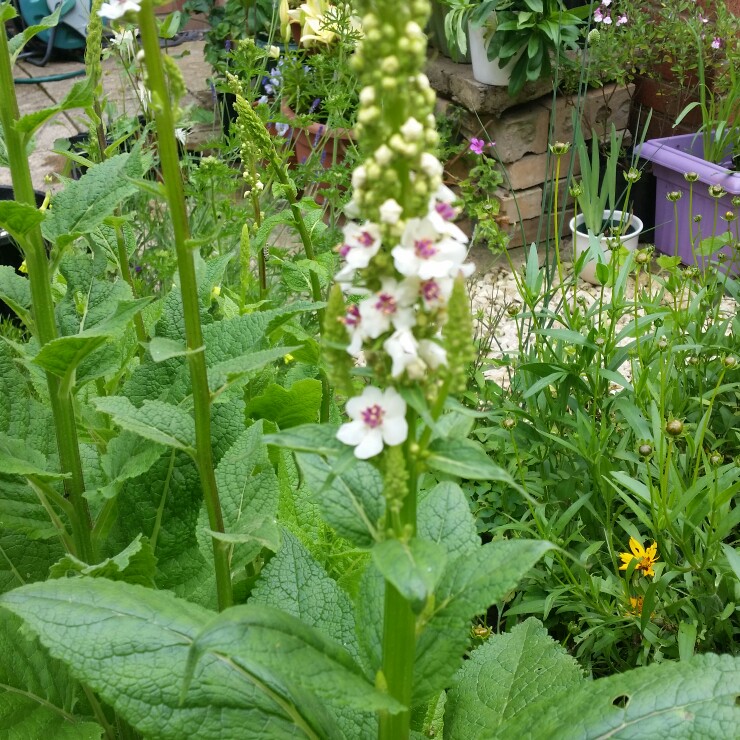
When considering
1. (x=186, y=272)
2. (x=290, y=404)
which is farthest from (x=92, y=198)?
(x=290, y=404)

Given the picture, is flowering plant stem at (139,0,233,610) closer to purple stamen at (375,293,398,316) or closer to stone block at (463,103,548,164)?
purple stamen at (375,293,398,316)

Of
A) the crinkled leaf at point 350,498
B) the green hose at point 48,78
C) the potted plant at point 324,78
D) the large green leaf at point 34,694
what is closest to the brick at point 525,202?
the potted plant at point 324,78

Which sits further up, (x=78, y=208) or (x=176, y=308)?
(x=78, y=208)

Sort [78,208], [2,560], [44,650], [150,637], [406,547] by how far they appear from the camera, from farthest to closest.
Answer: [2,560]
[44,650]
[78,208]
[150,637]
[406,547]

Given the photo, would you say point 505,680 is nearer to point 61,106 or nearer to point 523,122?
point 61,106

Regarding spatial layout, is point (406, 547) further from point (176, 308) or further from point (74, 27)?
point (74, 27)

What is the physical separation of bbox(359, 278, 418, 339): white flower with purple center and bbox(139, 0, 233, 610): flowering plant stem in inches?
12.3

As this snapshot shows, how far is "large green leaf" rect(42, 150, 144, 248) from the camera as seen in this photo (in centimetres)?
133

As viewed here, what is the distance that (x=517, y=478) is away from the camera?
214cm

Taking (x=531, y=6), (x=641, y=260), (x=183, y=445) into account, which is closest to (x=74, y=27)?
(x=531, y=6)

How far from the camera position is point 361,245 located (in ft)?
2.73

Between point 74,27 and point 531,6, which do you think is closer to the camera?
point 531,6

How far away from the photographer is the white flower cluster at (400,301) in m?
0.81

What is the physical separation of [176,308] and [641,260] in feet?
3.76
